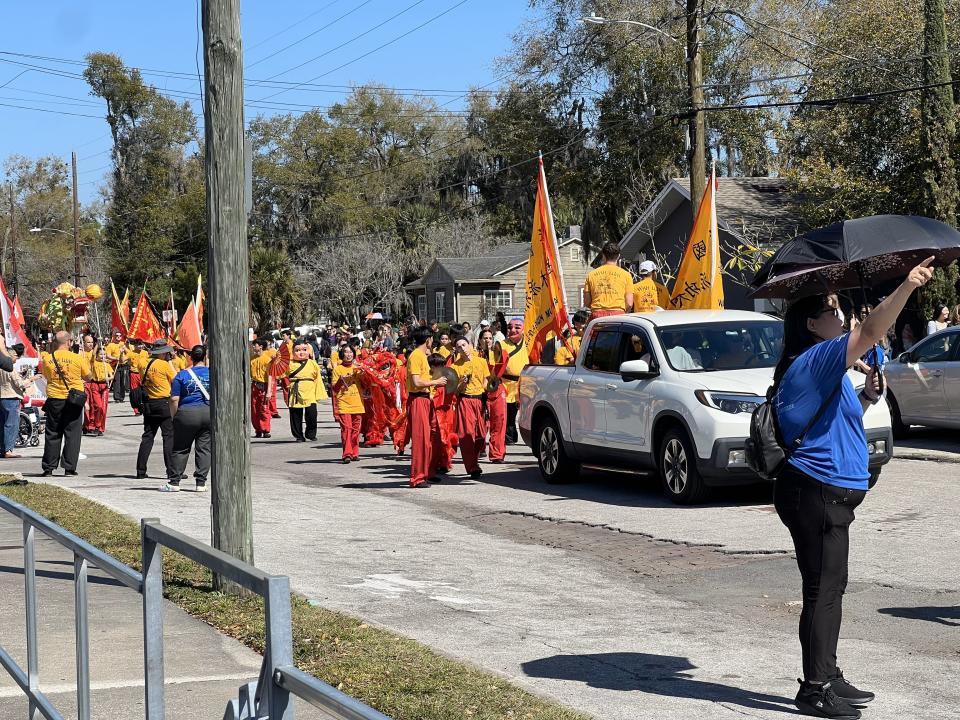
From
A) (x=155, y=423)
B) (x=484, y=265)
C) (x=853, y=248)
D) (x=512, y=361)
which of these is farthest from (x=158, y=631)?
(x=484, y=265)

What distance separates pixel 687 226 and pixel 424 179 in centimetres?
4569

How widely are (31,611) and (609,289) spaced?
12.0 meters

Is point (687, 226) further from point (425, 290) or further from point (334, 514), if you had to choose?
point (425, 290)

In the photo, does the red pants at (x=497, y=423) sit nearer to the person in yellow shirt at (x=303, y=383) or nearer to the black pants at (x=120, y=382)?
the person in yellow shirt at (x=303, y=383)

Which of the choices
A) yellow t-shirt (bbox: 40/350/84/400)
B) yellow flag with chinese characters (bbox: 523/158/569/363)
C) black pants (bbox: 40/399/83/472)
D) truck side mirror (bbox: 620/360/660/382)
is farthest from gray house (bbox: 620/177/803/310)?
truck side mirror (bbox: 620/360/660/382)

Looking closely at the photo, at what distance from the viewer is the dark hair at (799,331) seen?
19.7 feet

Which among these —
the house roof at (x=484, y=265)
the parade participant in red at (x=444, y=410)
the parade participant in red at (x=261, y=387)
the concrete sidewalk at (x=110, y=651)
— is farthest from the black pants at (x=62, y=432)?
the house roof at (x=484, y=265)

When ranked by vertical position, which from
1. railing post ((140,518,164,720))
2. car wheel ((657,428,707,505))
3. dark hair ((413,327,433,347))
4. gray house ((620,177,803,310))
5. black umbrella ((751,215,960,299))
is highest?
gray house ((620,177,803,310))

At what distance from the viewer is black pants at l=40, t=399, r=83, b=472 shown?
703 inches

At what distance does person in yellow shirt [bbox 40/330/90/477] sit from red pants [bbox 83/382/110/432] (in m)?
8.25

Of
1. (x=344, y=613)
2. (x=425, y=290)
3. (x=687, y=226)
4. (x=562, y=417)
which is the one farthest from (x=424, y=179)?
(x=344, y=613)

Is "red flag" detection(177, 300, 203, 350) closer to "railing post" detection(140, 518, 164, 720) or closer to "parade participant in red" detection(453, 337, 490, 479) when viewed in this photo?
"parade participant in red" detection(453, 337, 490, 479)

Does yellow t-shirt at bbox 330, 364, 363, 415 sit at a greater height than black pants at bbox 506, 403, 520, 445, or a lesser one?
greater

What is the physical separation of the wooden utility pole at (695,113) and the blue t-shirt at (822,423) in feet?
61.5
